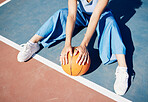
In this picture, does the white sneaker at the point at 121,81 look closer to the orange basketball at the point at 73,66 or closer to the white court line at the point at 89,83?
the white court line at the point at 89,83

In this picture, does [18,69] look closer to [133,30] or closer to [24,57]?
[24,57]

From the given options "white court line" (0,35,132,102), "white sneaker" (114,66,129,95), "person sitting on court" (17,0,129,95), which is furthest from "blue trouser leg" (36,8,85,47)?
"white sneaker" (114,66,129,95)

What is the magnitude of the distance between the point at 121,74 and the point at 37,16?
118 inches

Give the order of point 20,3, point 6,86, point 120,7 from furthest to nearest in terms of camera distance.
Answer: point 20,3 → point 120,7 → point 6,86

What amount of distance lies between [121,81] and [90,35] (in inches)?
36.4

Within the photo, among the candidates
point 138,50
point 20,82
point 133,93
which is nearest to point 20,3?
point 20,82

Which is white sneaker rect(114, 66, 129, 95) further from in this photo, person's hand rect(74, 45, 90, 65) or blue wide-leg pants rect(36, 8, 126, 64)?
person's hand rect(74, 45, 90, 65)

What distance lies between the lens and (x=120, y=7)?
3766 mm

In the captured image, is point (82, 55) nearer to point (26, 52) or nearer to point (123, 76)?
point (123, 76)

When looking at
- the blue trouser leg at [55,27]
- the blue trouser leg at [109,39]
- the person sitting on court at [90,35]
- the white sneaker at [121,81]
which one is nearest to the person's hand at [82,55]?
the person sitting on court at [90,35]

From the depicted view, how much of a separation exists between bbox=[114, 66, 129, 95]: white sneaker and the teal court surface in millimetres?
93

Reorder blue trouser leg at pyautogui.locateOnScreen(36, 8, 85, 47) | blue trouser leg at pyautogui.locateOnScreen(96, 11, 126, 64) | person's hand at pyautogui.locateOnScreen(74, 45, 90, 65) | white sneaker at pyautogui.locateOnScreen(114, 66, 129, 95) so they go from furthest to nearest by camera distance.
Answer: blue trouser leg at pyautogui.locateOnScreen(36, 8, 85, 47) < blue trouser leg at pyautogui.locateOnScreen(96, 11, 126, 64) < white sneaker at pyautogui.locateOnScreen(114, 66, 129, 95) < person's hand at pyautogui.locateOnScreen(74, 45, 90, 65)

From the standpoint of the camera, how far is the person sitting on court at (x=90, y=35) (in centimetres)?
208

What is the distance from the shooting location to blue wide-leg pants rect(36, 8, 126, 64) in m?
2.20
